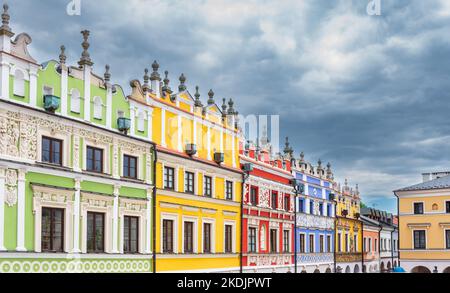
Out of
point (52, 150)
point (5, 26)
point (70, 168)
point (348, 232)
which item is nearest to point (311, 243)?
point (348, 232)

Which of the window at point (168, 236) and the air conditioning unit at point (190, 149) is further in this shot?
the air conditioning unit at point (190, 149)

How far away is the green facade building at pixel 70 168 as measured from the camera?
17.5 metres

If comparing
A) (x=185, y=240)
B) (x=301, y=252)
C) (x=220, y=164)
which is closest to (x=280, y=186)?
(x=301, y=252)

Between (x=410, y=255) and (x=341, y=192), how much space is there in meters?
7.21

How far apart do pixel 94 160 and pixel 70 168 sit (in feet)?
4.94

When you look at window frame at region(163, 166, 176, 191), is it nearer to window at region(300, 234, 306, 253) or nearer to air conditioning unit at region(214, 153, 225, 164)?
air conditioning unit at region(214, 153, 225, 164)

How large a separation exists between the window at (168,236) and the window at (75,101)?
6803mm

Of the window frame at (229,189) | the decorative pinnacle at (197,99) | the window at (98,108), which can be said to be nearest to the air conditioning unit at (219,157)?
the window frame at (229,189)

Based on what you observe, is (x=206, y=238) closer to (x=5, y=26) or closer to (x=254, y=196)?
(x=254, y=196)

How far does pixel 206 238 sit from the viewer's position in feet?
90.6

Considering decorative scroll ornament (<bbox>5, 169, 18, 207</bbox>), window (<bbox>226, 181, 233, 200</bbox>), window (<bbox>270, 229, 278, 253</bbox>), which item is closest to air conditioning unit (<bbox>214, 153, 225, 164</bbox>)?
window (<bbox>226, 181, 233, 200</bbox>)

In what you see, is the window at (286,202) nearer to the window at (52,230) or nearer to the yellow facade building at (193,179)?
the yellow facade building at (193,179)

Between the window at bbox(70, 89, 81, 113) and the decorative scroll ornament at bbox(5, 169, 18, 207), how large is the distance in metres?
3.31

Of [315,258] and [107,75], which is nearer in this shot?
[107,75]
